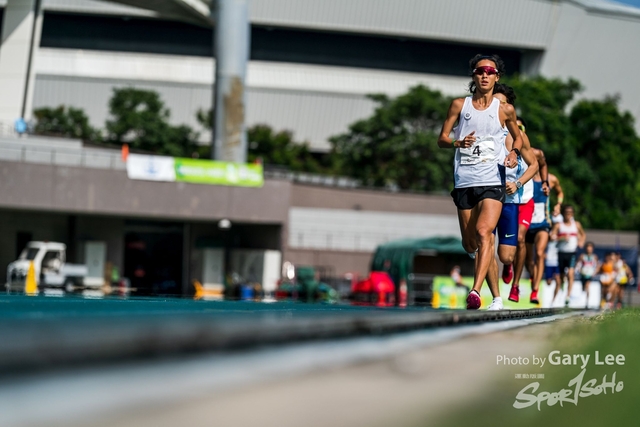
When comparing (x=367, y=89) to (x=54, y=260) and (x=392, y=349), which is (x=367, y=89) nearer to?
(x=54, y=260)

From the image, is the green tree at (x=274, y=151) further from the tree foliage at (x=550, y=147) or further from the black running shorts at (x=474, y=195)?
the black running shorts at (x=474, y=195)

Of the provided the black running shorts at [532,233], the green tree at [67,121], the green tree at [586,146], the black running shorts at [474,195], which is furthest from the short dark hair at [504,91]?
the green tree at [67,121]

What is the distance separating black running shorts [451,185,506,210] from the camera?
759 centimetres

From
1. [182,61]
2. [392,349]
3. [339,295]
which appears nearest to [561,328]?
[392,349]

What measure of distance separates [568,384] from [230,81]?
42270 millimetres

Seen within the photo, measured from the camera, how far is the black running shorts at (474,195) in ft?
24.9

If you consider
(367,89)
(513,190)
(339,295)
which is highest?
(367,89)

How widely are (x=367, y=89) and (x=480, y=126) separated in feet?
248

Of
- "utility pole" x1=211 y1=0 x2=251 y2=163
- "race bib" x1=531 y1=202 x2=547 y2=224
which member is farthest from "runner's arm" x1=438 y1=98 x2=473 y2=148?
"utility pole" x1=211 y1=0 x2=251 y2=163

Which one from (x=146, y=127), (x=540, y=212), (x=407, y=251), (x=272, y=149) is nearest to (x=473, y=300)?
(x=540, y=212)

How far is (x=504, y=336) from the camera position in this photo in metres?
2.75

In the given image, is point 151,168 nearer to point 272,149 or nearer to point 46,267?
point 46,267

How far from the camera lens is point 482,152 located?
759 centimetres

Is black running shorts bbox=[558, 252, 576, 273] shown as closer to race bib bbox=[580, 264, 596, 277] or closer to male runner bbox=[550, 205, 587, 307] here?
male runner bbox=[550, 205, 587, 307]
